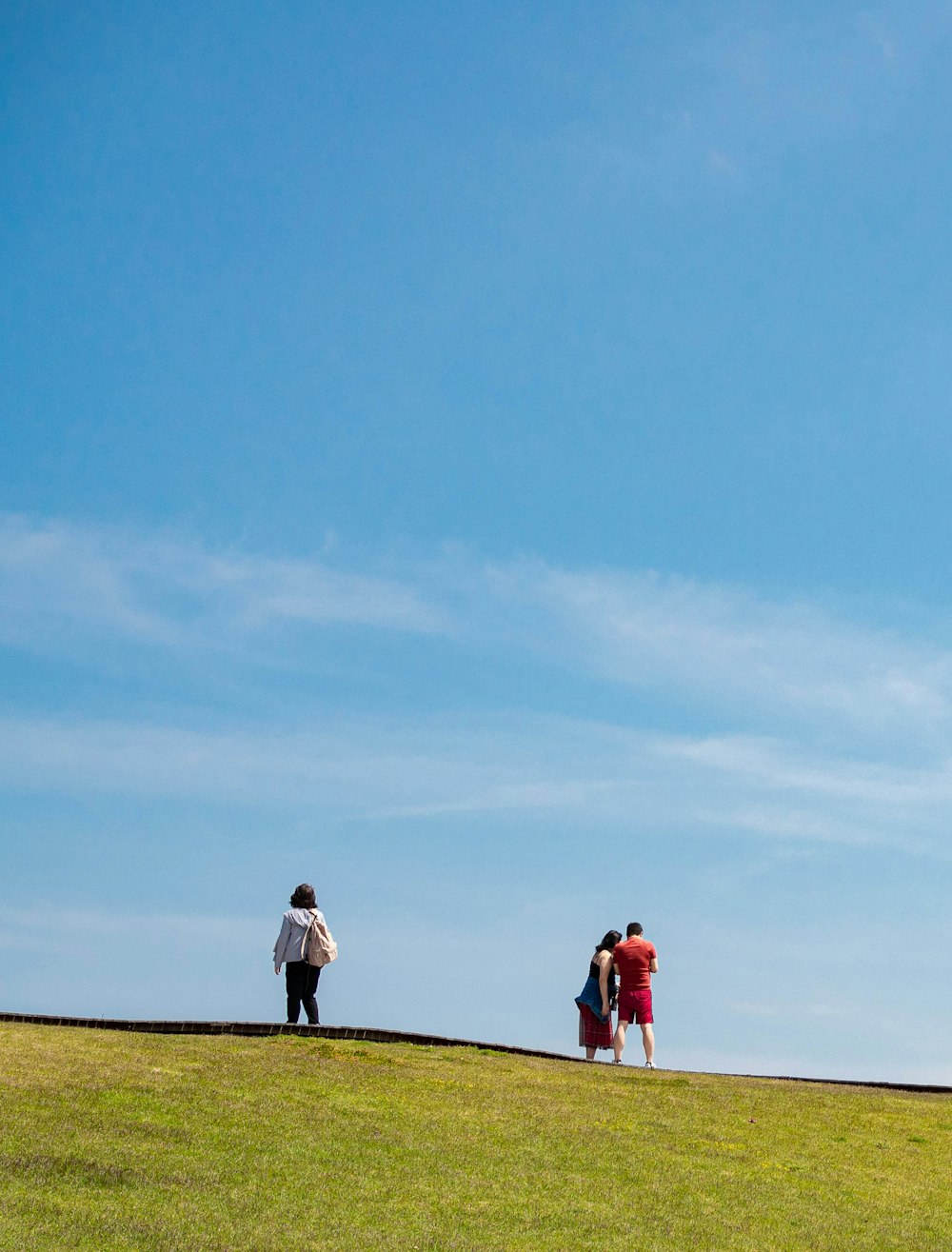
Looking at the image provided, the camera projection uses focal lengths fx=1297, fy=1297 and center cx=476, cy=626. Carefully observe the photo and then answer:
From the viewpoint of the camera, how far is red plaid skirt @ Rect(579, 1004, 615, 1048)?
70.6ft

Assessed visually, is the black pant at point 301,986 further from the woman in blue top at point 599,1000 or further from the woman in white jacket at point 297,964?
the woman in blue top at point 599,1000

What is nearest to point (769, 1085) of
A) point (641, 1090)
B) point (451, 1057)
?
point (641, 1090)

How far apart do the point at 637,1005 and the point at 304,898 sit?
5.52m

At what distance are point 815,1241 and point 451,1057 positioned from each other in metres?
7.21

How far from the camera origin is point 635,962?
20531mm

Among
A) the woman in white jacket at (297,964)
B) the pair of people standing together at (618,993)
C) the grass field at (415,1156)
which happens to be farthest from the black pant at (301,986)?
the pair of people standing together at (618,993)

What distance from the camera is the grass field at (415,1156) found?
9.84m

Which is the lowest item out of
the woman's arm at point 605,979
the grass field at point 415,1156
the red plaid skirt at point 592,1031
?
the grass field at point 415,1156

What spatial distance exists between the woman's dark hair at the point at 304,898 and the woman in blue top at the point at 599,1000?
195 inches

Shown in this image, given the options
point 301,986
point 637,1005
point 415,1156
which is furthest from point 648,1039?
point 415,1156

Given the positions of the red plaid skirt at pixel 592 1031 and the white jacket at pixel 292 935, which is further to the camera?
the red plaid skirt at pixel 592 1031

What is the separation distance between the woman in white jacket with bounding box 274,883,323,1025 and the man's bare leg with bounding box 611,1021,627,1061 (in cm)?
487

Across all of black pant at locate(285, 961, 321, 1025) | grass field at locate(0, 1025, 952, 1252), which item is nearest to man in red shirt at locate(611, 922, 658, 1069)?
grass field at locate(0, 1025, 952, 1252)

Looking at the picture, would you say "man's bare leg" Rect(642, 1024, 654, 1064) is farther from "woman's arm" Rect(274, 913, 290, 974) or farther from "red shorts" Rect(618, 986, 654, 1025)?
"woman's arm" Rect(274, 913, 290, 974)
